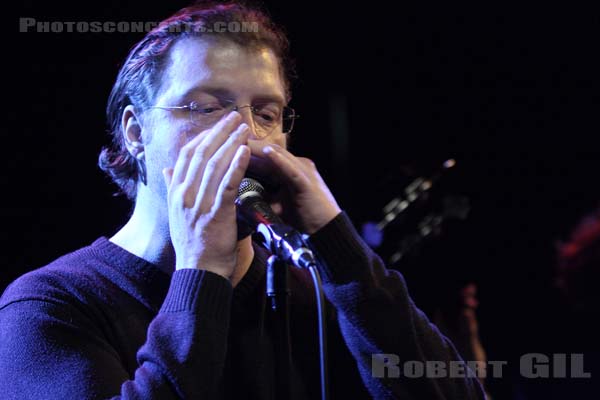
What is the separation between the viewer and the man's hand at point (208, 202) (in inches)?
49.8

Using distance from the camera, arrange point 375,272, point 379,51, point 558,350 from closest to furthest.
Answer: point 375,272 < point 558,350 < point 379,51

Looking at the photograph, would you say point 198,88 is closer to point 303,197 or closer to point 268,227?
point 303,197

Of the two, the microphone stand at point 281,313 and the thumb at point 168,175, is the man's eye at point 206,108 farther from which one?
the microphone stand at point 281,313

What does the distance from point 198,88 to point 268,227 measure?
44 centimetres

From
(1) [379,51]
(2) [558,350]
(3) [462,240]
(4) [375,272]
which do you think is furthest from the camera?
(1) [379,51]

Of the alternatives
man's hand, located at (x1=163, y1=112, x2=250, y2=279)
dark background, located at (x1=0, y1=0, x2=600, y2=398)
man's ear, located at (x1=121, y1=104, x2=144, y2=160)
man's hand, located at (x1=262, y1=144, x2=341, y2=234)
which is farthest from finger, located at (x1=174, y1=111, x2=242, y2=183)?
dark background, located at (x1=0, y1=0, x2=600, y2=398)

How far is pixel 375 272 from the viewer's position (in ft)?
4.68

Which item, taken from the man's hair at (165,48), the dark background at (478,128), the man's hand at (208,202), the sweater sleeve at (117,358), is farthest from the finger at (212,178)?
the dark background at (478,128)

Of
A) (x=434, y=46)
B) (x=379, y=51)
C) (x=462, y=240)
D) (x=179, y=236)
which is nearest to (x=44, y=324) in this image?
(x=179, y=236)

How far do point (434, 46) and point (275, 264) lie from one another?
322 cm

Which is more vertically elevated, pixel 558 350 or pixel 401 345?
pixel 401 345

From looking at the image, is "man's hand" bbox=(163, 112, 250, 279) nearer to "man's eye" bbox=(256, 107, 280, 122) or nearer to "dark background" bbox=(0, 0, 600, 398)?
"man's eye" bbox=(256, 107, 280, 122)

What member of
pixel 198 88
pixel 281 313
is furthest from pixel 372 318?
pixel 198 88

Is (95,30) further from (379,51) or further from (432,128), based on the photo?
(432,128)
